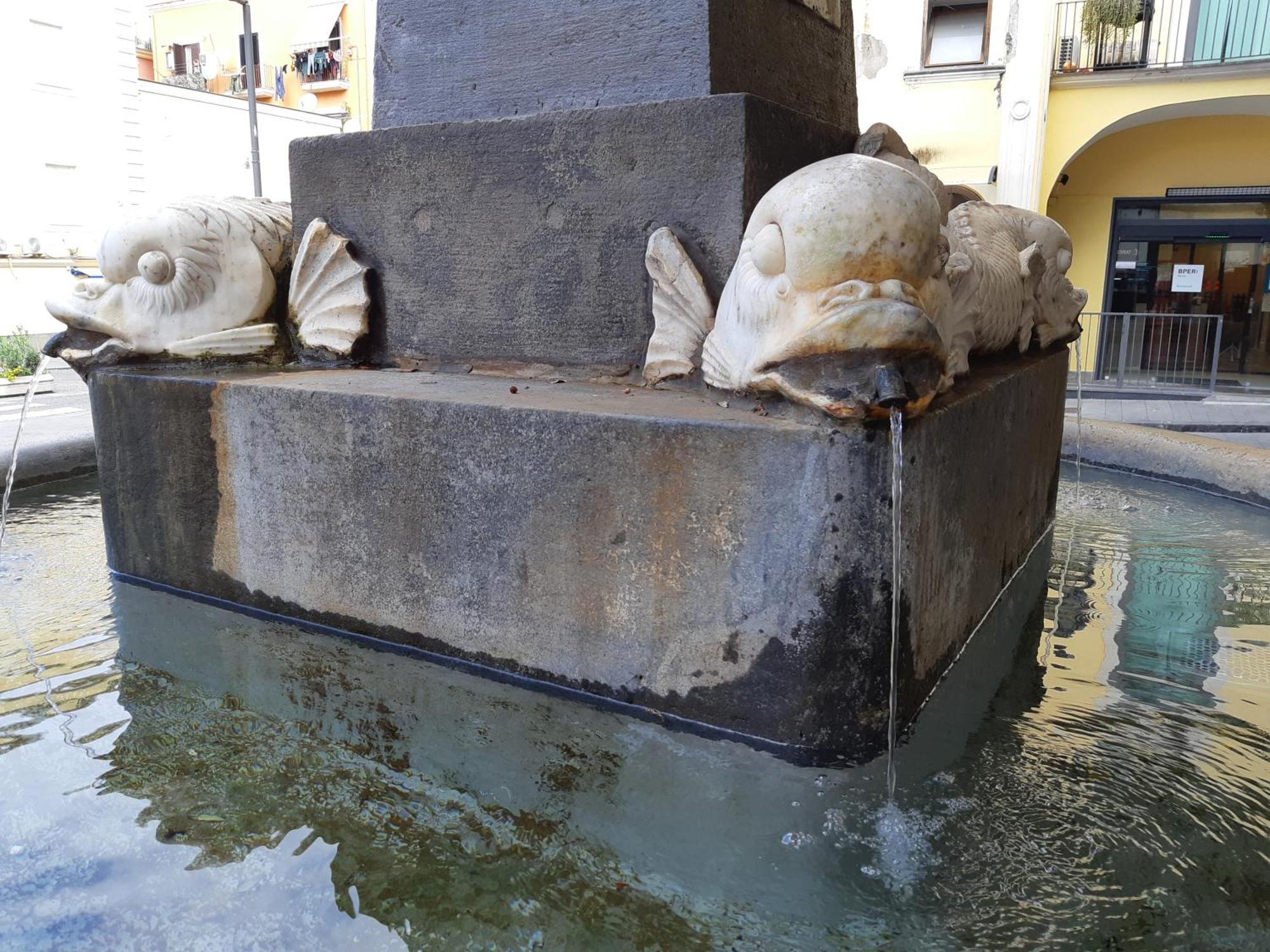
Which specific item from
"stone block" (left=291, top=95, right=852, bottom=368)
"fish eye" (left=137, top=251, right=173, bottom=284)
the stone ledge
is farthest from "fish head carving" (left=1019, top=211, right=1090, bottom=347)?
"fish eye" (left=137, top=251, right=173, bottom=284)

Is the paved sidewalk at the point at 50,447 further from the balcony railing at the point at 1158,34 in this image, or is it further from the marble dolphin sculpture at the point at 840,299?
the balcony railing at the point at 1158,34

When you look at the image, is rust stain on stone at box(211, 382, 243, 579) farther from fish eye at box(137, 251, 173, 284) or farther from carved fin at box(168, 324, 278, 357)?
fish eye at box(137, 251, 173, 284)

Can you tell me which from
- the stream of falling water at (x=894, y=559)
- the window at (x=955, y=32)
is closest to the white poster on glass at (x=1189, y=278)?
the window at (x=955, y=32)

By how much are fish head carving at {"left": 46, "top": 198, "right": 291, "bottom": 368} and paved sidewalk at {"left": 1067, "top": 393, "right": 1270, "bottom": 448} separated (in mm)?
6672

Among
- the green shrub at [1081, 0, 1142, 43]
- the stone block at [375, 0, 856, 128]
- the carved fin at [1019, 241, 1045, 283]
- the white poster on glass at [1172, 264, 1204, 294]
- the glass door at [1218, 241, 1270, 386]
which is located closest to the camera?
the stone block at [375, 0, 856, 128]

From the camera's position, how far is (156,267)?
120 inches

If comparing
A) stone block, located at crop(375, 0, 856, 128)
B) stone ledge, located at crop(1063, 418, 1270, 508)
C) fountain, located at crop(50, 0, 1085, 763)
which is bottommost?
stone ledge, located at crop(1063, 418, 1270, 508)

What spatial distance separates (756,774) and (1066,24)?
15.0m

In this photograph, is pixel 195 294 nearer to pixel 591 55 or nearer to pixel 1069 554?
pixel 591 55

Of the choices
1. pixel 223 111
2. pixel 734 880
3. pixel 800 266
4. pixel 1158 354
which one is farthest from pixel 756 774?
pixel 223 111

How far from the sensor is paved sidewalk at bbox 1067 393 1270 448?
8.76 meters

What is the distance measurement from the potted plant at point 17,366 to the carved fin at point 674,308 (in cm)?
1164

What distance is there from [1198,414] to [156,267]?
31.0 feet

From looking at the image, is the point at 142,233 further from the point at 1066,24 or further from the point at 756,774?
the point at 1066,24
